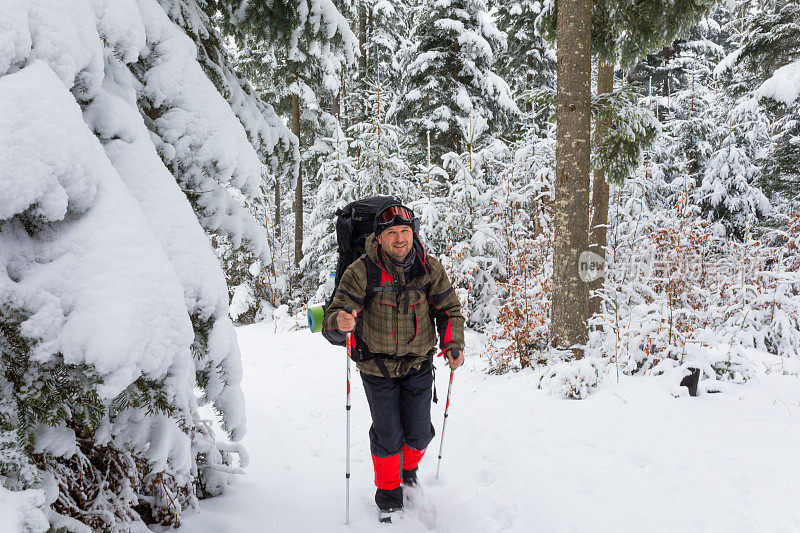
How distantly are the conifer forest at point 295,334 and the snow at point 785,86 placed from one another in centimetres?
8

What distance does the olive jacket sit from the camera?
10.8ft

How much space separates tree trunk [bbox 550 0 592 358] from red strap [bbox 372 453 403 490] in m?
3.72

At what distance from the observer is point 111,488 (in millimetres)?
2361

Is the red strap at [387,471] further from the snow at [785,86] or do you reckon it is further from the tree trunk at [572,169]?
the snow at [785,86]

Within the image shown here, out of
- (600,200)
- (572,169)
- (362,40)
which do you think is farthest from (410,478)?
(362,40)

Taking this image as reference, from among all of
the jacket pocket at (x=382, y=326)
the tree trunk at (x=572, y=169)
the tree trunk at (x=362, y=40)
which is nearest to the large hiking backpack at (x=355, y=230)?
the jacket pocket at (x=382, y=326)

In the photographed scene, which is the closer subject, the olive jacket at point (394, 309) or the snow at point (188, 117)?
the snow at point (188, 117)

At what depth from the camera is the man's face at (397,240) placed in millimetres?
3278

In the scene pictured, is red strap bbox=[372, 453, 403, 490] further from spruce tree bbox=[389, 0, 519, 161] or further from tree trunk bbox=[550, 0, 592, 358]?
spruce tree bbox=[389, 0, 519, 161]

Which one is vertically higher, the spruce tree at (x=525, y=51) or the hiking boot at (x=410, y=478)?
the spruce tree at (x=525, y=51)

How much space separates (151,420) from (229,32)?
401 centimetres

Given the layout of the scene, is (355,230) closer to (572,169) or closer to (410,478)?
(410,478)

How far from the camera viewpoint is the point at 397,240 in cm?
328

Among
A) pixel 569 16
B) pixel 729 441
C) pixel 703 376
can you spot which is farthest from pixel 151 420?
pixel 569 16
